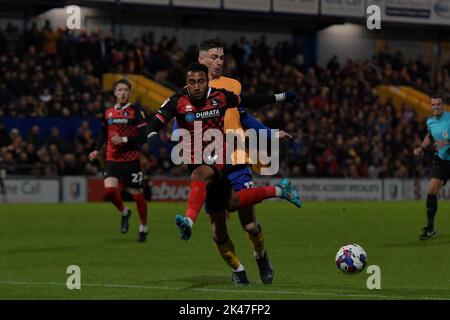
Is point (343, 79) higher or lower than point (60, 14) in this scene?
lower

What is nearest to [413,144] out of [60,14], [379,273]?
[60,14]

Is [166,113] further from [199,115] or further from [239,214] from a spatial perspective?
[239,214]

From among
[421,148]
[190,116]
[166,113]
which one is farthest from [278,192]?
[421,148]

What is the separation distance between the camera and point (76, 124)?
109 feet

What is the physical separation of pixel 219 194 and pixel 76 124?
76.9 ft

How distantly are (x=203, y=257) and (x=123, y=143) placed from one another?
4.04 meters

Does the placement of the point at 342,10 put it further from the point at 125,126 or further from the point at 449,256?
the point at 449,256

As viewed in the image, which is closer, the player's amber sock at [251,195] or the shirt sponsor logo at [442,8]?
the player's amber sock at [251,195]

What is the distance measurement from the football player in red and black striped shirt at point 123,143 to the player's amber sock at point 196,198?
302 inches

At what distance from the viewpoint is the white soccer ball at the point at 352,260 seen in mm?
10797

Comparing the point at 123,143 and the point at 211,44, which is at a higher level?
the point at 211,44

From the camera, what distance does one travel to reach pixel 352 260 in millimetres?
10844

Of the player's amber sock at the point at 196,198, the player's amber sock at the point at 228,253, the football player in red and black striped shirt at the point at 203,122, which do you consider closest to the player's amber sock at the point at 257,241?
the player's amber sock at the point at 228,253

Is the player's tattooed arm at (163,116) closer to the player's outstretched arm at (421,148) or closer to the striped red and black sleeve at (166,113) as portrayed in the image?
the striped red and black sleeve at (166,113)
